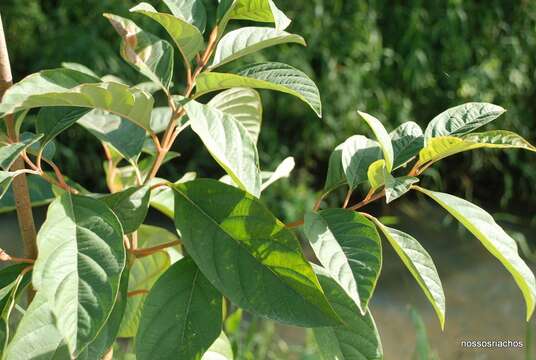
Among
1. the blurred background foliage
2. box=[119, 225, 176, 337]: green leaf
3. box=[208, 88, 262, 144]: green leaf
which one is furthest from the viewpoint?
the blurred background foliage

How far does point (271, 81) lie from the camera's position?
60 cm

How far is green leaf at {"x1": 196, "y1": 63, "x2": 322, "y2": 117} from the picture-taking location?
0.58 meters

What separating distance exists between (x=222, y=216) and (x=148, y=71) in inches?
5.1

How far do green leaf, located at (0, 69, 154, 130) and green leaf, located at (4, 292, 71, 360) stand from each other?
5.9 inches

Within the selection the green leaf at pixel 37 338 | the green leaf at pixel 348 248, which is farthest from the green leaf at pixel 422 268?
the green leaf at pixel 37 338

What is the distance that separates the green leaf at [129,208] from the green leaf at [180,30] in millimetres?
123

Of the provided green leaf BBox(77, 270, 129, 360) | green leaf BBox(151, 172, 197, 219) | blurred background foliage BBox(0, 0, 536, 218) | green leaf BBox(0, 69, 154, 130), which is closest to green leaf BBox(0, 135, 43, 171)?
green leaf BBox(0, 69, 154, 130)

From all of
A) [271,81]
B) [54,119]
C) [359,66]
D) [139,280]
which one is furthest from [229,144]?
[359,66]

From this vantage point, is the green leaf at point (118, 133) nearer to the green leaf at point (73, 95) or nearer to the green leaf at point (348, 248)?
the green leaf at point (73, 95)

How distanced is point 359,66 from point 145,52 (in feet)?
9.16

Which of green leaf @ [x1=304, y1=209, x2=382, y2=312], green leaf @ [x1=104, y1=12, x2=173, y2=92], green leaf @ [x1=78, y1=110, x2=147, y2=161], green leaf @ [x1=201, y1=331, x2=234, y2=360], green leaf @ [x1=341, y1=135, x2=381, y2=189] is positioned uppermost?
green leaf @ [x1=104, y1=12, x2=173, y2=92]

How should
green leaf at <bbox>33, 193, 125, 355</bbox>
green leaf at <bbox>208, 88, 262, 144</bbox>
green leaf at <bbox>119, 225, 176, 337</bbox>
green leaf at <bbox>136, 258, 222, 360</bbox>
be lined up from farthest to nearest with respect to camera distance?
green leaf at <bbox>119, 225, 176, 337</bbox> → green leaf at <bbox>208, 88, 262, 144</bbox> → green leaf at <bbox>136, 258, 222, 360</bbox> → green leaf at <bbox>33, 193, 125, 355</bbox>

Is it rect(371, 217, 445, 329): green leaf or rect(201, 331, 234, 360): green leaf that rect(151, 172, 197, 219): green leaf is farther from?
rect(371, 217, 445, 329): green leaf

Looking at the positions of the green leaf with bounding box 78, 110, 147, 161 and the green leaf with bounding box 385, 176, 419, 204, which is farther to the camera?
the green leaf with bounding box 78, 110, 147, 161
